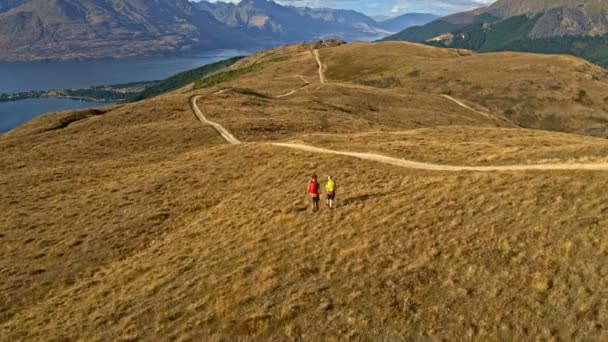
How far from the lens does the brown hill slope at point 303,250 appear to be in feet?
50.2

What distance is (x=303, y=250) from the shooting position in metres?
21.0

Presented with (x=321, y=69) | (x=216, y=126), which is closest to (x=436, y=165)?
(x=216, y=126)

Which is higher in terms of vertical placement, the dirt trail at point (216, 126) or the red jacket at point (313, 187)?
the red jacket at point (313, 187)

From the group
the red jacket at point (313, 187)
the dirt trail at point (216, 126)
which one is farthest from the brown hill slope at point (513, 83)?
the red jacket at point (313, 187)

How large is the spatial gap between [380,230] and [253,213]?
9.37 m

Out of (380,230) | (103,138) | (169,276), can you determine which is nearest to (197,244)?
(169,276)

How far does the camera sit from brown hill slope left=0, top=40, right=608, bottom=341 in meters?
15.3

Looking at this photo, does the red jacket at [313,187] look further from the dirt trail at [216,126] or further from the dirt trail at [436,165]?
the dirt trail at [216,126]

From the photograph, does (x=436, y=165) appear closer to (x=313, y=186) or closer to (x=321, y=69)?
(x=313, y=186)

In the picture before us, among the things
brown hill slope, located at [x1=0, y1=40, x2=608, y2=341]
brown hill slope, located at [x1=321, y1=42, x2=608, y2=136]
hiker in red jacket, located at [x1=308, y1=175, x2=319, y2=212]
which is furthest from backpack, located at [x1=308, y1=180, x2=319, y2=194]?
brown hill slope, located at [x1=321, y1=42, x2=608, y2=136]

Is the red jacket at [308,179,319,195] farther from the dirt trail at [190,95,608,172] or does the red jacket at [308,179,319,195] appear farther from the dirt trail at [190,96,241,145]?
the dirt trail at [190,96,241,145]

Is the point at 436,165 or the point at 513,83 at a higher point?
the point at 436,165

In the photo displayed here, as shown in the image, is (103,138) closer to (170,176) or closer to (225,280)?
(170,176)

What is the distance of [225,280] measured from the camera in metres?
19.4
